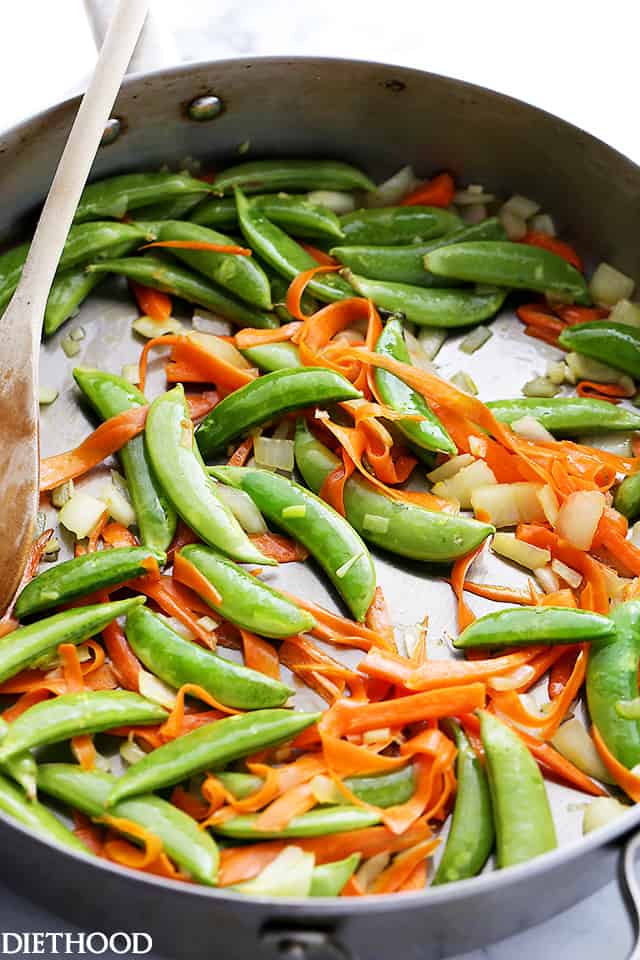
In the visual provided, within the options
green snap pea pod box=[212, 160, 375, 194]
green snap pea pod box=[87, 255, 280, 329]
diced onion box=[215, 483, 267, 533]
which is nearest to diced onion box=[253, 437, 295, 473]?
diced onion box=[215, 483, 267, 533]

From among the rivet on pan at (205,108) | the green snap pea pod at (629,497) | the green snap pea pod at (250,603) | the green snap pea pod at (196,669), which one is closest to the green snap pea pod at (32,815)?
the green snap pea pod at (196,669)

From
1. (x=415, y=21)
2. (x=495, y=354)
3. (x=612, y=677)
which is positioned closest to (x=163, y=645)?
(x=612, y=677)

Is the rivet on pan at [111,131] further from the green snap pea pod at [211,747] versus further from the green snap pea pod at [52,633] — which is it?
the green snap pea pod at [211,747]

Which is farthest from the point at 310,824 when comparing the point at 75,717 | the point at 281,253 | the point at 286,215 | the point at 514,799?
the point at 286,215

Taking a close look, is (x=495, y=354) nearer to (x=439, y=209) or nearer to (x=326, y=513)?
(x=439, y=209)

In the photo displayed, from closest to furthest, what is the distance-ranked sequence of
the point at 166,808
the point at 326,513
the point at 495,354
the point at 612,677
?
the point at 166,808 < the point at 612,677 < the point at 326,513 < the point at 495,354
